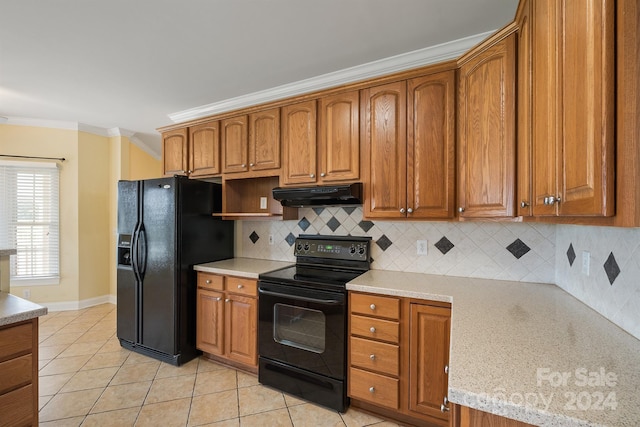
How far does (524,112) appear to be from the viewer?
1380mm

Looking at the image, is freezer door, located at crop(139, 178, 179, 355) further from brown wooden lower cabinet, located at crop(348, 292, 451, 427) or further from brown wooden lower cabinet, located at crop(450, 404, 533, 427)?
brown wooden lower cabinet, located at crop(450, 404, 533, 427)

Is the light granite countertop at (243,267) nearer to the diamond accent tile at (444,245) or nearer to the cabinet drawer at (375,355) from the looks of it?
the cabinet drawer at (375,355)

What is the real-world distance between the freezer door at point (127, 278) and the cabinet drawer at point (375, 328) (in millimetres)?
2260

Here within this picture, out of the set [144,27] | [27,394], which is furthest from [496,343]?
[144,27]

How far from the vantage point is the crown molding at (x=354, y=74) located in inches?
79.3

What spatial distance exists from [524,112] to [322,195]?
133 cm

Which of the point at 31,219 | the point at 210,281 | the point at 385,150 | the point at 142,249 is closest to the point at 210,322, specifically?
the point at 210,281

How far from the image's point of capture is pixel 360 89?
2.25 meters

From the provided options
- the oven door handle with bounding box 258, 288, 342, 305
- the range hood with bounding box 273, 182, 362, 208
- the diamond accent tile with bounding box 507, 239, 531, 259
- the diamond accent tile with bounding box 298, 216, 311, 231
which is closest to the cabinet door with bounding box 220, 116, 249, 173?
the range hood with bounding box 273, 182, 362, 208

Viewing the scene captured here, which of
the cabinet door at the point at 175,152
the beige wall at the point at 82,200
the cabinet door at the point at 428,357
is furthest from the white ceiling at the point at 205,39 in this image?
the cabinet door at the point at 428,357

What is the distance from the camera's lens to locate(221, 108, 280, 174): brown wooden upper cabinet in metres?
2.61

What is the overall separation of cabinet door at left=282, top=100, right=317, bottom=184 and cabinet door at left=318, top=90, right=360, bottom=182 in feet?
0.23

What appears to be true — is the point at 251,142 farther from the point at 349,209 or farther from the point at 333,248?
the point at 333,248

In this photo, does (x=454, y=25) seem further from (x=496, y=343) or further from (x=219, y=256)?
(x=219, y=256)
